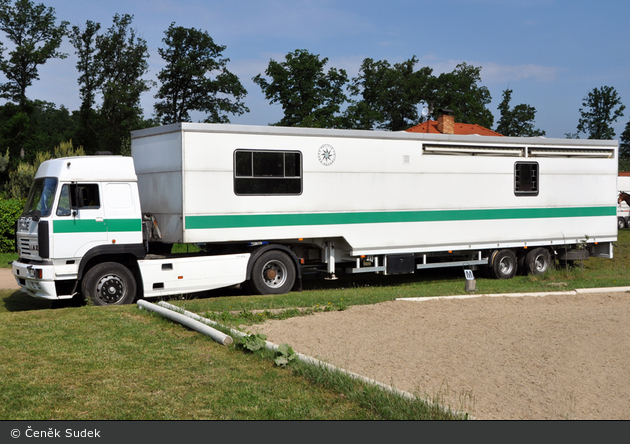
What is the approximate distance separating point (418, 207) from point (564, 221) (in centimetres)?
463

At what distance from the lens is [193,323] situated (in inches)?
337

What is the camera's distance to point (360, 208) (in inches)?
549

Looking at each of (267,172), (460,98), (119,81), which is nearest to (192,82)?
(119,81)

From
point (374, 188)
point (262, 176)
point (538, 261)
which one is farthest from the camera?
point (538, 261)

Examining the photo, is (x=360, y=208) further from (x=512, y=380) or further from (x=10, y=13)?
(x=10, y=13)

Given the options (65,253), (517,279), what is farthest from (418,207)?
(65,253)

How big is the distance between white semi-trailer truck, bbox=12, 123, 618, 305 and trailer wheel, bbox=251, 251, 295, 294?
32 mm

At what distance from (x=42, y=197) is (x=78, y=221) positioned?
786 mm

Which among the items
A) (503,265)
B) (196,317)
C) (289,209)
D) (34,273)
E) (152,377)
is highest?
(289,209)

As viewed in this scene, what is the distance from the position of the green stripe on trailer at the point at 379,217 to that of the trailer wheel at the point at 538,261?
0.91 m

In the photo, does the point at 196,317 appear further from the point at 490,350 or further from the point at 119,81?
the point at 119,81

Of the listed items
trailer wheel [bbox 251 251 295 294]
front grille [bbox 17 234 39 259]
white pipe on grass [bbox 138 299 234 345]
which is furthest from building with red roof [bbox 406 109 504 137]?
white pipe on grass [bbox 138 299 234 345]

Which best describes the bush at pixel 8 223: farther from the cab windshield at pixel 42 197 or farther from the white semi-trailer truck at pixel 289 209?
the cab windshield at pixel 42 197

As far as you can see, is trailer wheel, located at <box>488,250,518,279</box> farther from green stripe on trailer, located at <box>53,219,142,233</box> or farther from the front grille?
the front grille
